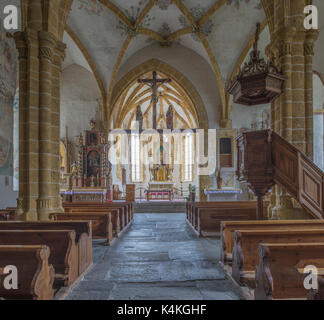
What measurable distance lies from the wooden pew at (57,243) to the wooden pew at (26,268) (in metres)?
0.87

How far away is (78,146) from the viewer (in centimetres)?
1709

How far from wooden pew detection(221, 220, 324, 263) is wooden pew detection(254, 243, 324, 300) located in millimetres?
1153

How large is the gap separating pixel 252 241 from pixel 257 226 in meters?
0.46

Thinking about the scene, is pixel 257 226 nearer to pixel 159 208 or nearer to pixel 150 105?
pixel 159 208

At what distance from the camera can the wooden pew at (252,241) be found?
3.55 metres

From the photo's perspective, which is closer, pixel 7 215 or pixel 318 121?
pixel 7 215

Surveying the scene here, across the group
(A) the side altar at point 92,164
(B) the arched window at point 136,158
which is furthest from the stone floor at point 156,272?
(B) the arched window at point 136,158

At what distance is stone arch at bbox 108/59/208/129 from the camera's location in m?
17.0

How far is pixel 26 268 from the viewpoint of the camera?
A: 2.87 meters

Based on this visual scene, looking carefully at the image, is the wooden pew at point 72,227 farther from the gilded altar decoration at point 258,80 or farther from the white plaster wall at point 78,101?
the white plaster wall at point 78,101

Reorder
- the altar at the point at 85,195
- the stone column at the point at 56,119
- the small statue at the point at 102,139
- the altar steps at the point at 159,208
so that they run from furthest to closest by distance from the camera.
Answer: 1. the small statue at the point at 102,139
2. the altar at the point at 85,195
3. the altar steps at the point at 159,208
4. the stone column at the point at 56,119

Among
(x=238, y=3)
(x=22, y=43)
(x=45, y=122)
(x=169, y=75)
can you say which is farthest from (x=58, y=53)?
(x=169, y=75)
